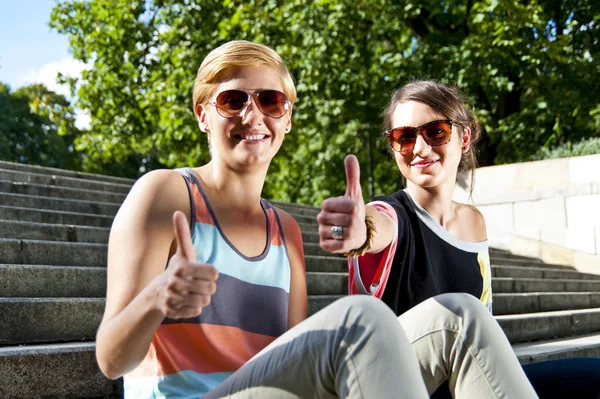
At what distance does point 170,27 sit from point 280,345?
1279 cm

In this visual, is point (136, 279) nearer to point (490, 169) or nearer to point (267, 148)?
point (267, 148)

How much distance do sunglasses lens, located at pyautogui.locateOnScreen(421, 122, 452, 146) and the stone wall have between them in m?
7.16

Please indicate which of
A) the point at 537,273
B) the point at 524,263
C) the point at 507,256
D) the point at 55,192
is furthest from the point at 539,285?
the point at 55,192

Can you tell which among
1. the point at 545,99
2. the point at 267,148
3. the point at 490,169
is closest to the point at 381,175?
the point at 545,99

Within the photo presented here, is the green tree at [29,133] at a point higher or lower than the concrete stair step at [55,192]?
higher

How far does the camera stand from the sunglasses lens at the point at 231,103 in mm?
1812

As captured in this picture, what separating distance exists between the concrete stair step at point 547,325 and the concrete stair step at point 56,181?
4463mm

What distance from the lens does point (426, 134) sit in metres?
2.23

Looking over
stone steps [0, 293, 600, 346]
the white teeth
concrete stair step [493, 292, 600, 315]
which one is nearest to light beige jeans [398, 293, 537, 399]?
the white teeth

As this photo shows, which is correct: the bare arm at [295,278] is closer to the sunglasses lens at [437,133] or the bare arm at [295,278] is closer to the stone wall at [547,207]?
the sunglasses lens at [437,133]

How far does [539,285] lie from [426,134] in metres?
5.09

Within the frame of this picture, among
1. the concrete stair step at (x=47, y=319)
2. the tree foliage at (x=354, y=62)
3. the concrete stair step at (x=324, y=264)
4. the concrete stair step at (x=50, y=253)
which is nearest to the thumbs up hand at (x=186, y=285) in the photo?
the concrete stair step at (x=47, y=319)

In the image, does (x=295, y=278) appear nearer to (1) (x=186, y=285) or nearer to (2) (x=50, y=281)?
(1) (x=186, y=285)

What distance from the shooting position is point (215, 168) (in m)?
1.86
